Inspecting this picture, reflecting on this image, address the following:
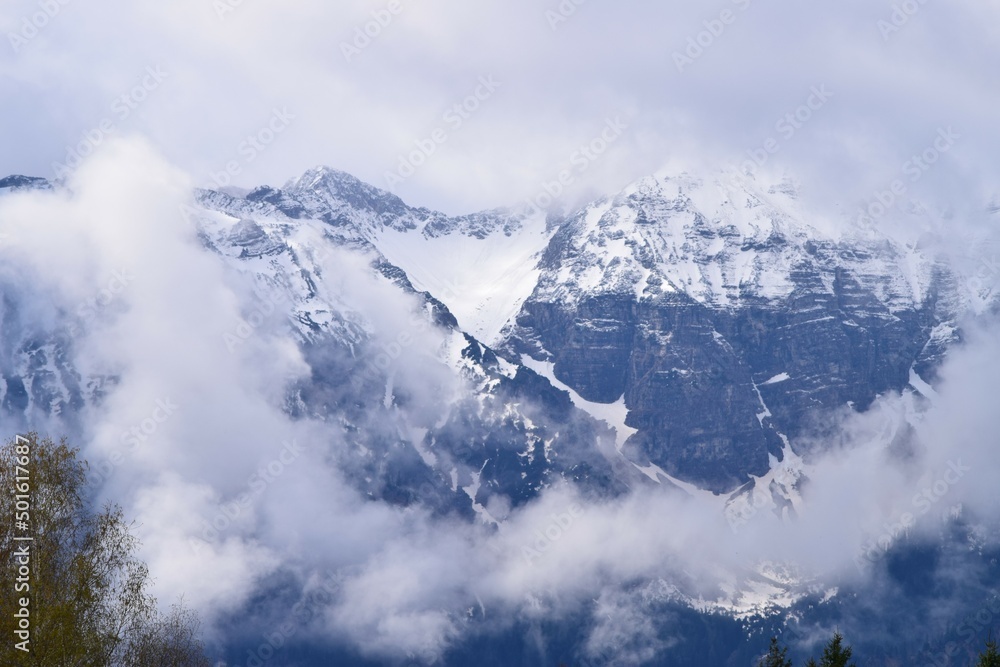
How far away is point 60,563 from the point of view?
240ft

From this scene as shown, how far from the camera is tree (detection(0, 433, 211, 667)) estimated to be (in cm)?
6906

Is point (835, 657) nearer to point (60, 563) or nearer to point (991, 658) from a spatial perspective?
point (991, 658)

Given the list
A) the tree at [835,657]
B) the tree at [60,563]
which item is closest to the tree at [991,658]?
the tree at [835,657]

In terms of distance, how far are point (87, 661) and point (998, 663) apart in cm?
6459

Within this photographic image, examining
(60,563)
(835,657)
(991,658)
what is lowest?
(60,563)

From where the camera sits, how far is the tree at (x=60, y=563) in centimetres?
6906

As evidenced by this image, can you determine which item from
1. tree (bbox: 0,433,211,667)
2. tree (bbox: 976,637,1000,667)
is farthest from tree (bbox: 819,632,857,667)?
tree (bbox: 0,433,211,667)

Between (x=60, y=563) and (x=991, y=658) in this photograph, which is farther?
(x=991, y=658)

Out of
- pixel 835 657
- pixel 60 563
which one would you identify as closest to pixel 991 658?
pixel 835 657

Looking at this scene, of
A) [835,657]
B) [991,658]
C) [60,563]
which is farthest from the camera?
[835,657]

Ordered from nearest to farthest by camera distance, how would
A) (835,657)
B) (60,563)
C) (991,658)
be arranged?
(60,563), (991,658), (835,657)

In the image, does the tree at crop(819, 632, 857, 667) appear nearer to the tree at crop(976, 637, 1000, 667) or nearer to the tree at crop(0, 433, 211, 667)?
the tree at crop(976, 637, 1000, 667)

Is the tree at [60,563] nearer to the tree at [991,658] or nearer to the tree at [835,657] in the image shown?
the tree at [835,657]

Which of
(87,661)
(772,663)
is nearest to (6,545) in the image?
(87,661)
